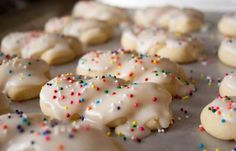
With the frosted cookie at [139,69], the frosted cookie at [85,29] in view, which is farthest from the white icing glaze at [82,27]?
the frosted cookie at [139,69]

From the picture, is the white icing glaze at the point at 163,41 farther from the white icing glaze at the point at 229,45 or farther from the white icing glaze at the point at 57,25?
the white icing glaze at the point at 57,25

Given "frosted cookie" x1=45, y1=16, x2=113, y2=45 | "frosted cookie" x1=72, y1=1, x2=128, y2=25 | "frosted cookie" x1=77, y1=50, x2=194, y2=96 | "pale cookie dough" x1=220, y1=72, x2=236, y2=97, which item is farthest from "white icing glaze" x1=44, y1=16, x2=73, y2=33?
"pale cookie dough" x1=220, y1=72, x2=236, y2=97

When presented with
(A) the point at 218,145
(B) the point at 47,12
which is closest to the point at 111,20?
(B) the point at 47,12

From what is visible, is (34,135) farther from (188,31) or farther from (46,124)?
(188,31)

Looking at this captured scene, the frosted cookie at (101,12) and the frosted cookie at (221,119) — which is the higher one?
the frosted cookie at (221,119)

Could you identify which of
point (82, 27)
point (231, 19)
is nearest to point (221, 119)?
point (231, 19)

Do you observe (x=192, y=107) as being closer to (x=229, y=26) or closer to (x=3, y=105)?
(x=3, y=105)
